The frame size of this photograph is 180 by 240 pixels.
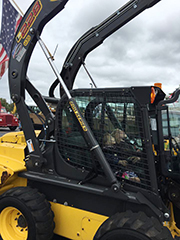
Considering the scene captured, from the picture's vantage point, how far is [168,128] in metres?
2.42

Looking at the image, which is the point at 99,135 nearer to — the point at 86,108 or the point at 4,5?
the point at 86,108

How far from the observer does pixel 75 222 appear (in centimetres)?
254

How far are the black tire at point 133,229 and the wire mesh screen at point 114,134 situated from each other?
369mm

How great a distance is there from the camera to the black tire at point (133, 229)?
1905mm

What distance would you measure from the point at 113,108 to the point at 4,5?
123 inches

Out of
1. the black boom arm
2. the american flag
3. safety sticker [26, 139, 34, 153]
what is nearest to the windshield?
the black boom arm

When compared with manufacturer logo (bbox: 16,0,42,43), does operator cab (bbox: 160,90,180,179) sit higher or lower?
lower

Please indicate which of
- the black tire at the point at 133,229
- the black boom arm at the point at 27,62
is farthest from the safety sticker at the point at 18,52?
the black tire at the point at 133,229

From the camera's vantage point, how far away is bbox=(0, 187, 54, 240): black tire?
248cm

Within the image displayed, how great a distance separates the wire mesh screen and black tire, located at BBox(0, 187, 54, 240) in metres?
0.67

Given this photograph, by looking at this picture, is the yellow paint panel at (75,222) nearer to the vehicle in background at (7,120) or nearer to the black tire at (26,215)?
the black tire at (26,215)

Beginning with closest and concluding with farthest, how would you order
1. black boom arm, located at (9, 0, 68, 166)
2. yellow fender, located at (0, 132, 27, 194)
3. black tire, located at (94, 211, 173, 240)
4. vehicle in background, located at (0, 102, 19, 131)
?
1. black tire, located at (94, 211, 173, 240)
2. black boom arm, located at (9, 0, 68, 166)
3. yellow fender, located at (0, 132, 27, 194)
4. vehicle in background, located at (0, 102, 19, 131)

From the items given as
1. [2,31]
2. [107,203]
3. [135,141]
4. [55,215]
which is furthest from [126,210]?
[2,31]

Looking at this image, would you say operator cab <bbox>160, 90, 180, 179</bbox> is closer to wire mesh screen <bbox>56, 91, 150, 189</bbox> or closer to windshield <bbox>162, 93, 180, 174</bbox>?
windshield <bbox>162, 93, 180, 174</bbox>
